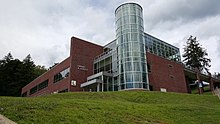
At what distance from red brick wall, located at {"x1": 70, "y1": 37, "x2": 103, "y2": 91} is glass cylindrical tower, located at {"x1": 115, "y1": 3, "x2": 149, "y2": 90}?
6.68 metres

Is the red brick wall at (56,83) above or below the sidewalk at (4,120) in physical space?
above

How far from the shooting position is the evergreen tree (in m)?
53.2

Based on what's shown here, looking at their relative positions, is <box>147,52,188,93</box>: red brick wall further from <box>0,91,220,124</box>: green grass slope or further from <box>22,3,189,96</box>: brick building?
<box>0,91,220,124</box>: green grass slope

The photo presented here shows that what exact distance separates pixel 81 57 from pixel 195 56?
1086 inches

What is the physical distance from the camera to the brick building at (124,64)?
111 ft

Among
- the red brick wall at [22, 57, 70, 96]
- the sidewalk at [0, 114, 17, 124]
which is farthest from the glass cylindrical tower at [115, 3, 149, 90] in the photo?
the sidewalk at [0, 114, 17, 124]

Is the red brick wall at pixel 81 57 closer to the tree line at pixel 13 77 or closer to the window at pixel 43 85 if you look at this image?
the window at pixel 43 85

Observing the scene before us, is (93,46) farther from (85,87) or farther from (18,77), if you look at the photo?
(18,77)

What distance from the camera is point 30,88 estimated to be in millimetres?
57906

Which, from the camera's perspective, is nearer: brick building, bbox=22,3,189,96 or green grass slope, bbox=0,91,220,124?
green grass slope, bbox=0,91,220,124

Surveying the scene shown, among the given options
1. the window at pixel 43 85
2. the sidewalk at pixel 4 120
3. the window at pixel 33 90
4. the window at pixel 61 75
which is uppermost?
the window at pixel 61 75

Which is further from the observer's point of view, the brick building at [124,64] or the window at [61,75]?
the window at [61,75]

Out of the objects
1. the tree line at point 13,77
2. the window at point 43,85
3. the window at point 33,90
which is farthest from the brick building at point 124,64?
the tree line at point 13,77

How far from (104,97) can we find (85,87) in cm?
1460
